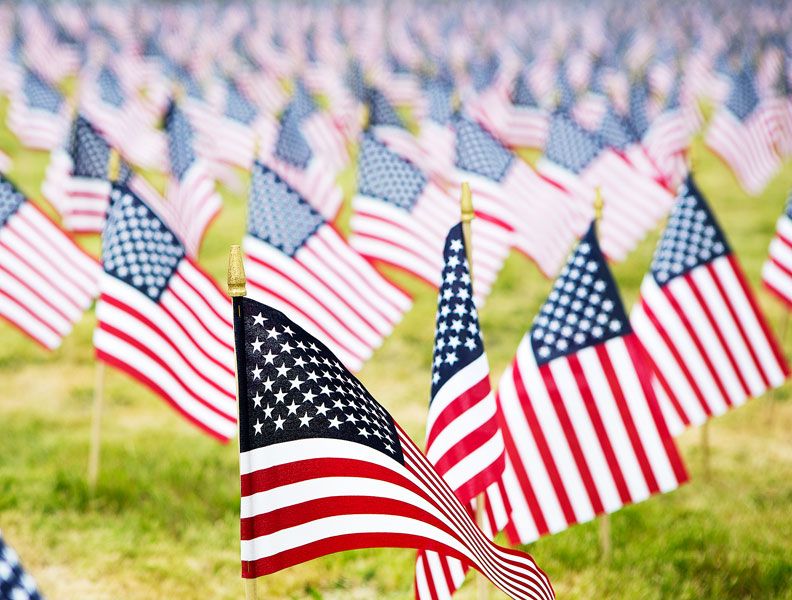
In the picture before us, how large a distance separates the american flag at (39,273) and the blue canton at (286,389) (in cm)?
338

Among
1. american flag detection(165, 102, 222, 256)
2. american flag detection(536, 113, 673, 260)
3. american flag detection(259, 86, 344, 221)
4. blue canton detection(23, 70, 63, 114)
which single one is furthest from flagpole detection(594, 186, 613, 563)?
blue canton detection(23, 70, 63, 114)

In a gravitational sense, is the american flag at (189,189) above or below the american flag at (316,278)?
above

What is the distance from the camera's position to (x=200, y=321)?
5668 mm

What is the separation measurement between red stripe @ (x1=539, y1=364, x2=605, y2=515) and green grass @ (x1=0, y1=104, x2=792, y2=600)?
1021mm

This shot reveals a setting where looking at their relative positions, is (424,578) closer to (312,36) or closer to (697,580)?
(697,580)

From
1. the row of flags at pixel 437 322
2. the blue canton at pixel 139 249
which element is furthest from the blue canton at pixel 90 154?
the blue canton at pixel 139 249

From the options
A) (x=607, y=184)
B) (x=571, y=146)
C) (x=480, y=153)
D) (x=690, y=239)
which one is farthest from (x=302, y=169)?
(x=690, y=239)

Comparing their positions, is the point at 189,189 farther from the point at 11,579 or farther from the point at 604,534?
the point at 11,579

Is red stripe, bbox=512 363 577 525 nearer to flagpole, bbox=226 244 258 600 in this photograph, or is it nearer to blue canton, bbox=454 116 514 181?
flagpole, bbox=226 244 258 600

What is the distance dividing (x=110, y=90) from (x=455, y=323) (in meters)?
14.1

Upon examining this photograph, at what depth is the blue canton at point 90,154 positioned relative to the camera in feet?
27.5

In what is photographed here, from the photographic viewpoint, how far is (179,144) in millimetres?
9734

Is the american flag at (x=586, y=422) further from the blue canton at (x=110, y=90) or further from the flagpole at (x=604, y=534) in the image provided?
the blue canton at (x=110, y=90)

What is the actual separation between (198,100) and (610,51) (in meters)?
20.2
